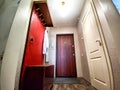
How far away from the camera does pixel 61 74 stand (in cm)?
384

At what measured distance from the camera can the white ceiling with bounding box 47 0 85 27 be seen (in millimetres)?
2629

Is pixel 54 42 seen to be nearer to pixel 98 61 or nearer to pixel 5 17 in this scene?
pixel 98 61

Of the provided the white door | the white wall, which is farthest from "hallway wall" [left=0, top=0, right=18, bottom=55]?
the white wall

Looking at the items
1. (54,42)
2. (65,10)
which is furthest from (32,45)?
(54,42)

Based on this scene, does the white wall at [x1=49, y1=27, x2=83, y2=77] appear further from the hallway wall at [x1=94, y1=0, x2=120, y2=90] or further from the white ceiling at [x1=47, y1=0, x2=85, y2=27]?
the hallway wall at [x1=94, y1=0, x2=120, y2=90]

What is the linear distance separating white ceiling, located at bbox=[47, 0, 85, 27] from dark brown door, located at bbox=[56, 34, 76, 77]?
2.62 feet

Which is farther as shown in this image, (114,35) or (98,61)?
(98,61)

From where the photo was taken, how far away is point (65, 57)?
4.00m

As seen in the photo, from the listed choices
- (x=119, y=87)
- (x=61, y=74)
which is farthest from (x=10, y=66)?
(x=61, y=74)

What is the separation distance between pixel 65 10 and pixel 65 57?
201 cm

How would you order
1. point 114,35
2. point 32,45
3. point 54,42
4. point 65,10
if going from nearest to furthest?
point 114,35, point 32,45, point 65,10, point 54,42

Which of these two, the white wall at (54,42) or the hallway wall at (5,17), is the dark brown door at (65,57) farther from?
the hallway wall at (5,17)

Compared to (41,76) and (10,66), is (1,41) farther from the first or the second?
(41,76)

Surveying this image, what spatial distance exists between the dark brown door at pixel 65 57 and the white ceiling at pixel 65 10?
0.80 metres
